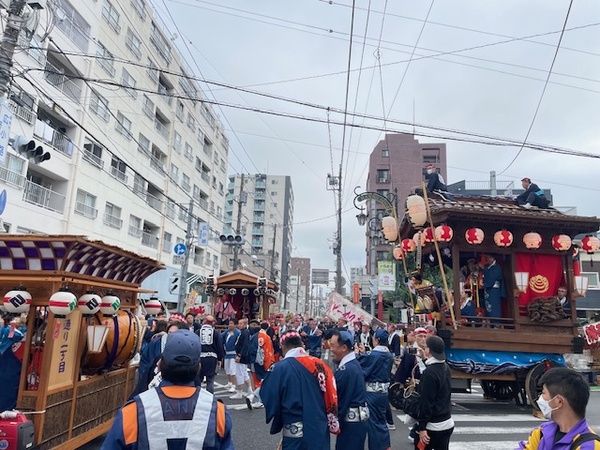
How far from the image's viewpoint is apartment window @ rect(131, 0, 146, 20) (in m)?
27.6

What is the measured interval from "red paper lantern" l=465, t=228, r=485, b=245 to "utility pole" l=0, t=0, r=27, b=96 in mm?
9722

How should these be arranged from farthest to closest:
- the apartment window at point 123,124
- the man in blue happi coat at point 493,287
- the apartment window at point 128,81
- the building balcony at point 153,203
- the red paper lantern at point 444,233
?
the building balcony at point 153,203, the apartment window at point 128,81, the apartment window at point 123,124, the man in blue happi coat at point 493,287, the red paper lantern at point 444,233

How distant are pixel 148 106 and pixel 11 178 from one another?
45.1 feet

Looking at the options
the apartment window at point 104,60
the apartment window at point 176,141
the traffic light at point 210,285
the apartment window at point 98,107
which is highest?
the apartment window at point 104,60

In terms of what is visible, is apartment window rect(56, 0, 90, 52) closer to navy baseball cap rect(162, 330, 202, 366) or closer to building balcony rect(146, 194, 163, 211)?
building balcony rect(146, 194, 163, 211)

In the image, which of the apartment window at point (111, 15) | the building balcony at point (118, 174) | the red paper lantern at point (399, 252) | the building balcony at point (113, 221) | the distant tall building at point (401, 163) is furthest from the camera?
the distant tall building at point (401, 163)

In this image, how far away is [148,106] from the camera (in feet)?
96.7

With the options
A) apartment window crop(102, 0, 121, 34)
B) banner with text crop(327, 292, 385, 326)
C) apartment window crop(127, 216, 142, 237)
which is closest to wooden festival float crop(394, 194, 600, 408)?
banner with text crop(327, 292, 385, 326)

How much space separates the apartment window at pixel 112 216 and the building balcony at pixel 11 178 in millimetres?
6960

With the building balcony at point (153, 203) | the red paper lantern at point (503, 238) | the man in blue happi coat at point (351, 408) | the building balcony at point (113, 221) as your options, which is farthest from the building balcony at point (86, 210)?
the man in blue happi coat at point (351, 408)

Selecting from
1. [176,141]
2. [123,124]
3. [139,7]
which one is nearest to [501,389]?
[123,124]

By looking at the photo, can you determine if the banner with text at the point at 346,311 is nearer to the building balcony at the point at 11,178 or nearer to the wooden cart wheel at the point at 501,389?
the wooden cart wheel at the point at 501,389

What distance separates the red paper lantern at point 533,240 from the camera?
9.59m

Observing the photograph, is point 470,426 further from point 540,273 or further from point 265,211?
point 265,211
